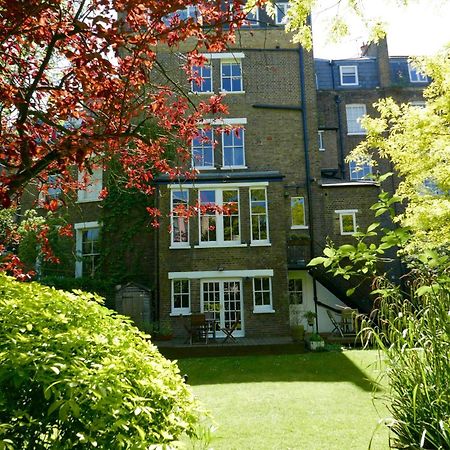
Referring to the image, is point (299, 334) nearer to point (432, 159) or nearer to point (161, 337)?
point (161, 337)

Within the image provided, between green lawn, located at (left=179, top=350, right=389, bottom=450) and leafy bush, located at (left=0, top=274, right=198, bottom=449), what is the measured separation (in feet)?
1.94

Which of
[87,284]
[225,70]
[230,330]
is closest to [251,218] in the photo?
[230,330]

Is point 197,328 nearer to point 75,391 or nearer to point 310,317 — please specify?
point 310,317

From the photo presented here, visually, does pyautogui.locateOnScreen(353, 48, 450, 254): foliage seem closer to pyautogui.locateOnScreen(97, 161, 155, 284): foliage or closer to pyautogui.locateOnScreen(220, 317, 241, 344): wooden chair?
pyautogui.locateOnScreen(220, 317, 241, 344): wooden chair

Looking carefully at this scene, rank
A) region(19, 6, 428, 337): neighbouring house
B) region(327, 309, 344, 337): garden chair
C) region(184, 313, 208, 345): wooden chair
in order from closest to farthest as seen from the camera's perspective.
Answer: region(184, 313, 208, 345): wooden chair < region(327, 309, 344, 337): garden chair < region(19, 6, 428, 337): neighbouring house

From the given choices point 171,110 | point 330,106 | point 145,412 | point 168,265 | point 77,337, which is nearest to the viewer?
point 145,412

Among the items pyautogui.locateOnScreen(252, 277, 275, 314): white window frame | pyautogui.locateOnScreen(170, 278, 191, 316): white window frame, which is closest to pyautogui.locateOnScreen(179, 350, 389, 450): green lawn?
pyautogui.locateOnScreen(252, 277, 275, 314): white window frame

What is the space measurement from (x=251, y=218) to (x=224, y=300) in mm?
3679

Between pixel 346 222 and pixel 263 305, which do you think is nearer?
pixel 263 305

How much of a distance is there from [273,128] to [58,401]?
69.1 ft

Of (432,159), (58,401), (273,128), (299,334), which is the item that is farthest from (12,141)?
(273,128)

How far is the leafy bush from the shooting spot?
2.44 meters

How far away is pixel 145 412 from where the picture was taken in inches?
102

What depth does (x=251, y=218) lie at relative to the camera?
62.3ft
